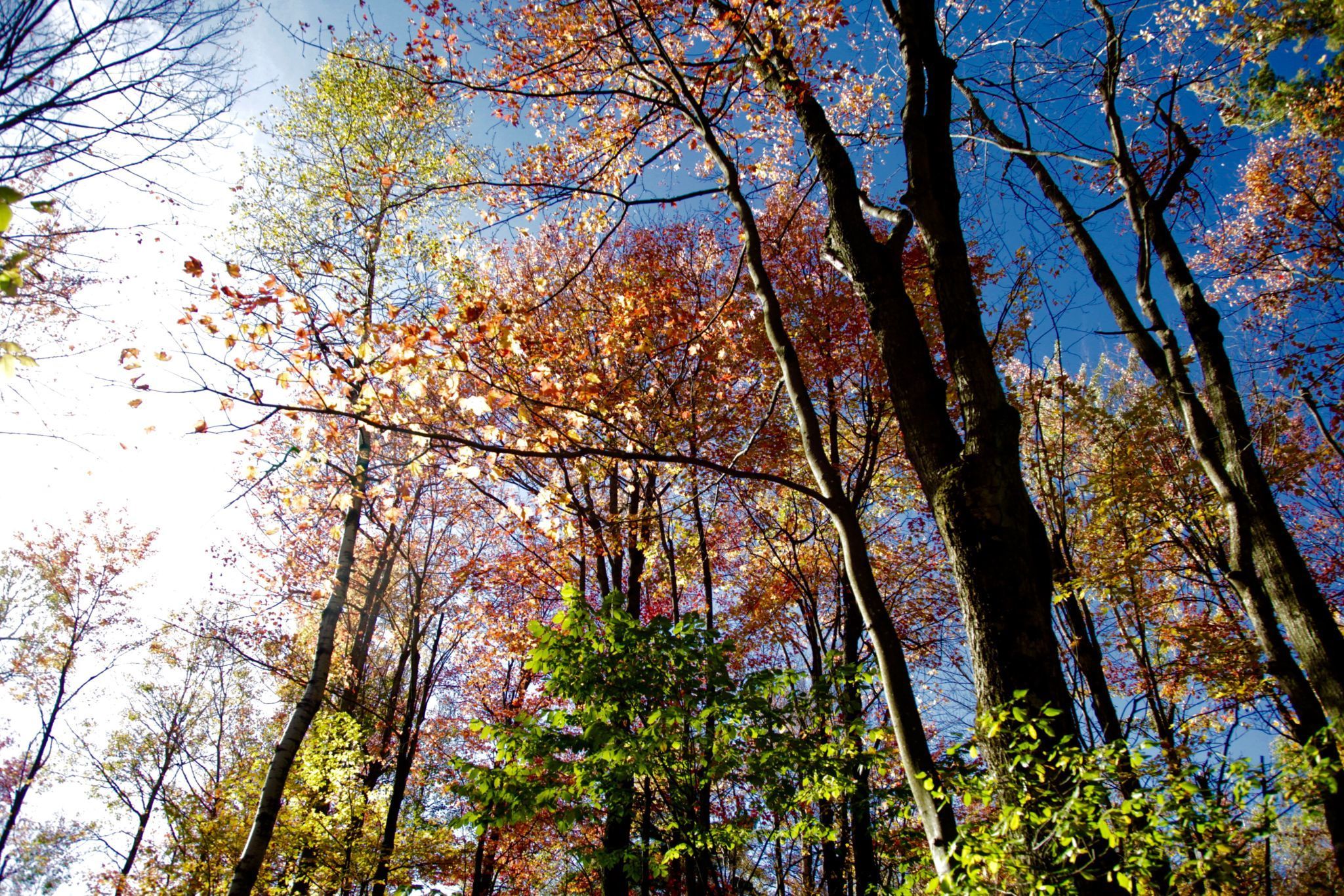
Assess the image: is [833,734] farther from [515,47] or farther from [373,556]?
[373,556]

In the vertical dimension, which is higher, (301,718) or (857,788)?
(301,718)

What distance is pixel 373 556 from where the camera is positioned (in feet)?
41.3

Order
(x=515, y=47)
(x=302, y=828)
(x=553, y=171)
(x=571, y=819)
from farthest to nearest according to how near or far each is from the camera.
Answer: (x=302, y=828)
(x=553, y=171)
(x=515, y=47)
(x=571, y=819)

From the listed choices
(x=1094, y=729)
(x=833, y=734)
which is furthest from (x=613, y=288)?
(x=1094, y=729)

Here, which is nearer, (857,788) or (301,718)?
(857,788)

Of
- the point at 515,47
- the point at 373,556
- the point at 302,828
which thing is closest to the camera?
the point at 515,47

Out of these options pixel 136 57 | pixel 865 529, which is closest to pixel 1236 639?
pixel 865 529

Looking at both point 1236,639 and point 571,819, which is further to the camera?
point 1236,639

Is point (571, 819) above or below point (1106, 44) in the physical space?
below

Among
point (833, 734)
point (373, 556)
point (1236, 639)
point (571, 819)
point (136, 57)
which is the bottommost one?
point (571, 819)

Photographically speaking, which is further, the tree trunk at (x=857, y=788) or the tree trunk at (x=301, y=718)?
the tree trunk at (x=301, y=718)

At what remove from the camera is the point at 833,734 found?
16.5 ft

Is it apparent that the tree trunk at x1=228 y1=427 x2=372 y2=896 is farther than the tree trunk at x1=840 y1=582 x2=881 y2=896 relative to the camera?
Yes

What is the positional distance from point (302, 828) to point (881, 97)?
1159 centimetres
